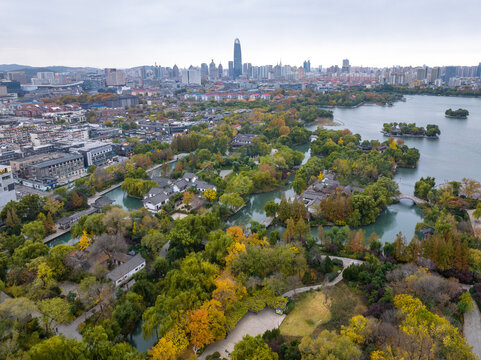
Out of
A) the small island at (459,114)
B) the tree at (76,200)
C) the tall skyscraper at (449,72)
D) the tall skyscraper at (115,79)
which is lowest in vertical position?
the tree at (76,200)

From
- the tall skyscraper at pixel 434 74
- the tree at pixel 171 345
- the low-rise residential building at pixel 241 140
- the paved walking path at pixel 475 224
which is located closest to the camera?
the tree at pixel 171 345

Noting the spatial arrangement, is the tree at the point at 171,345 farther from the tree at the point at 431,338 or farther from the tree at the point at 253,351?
the tree at the point at 431,338

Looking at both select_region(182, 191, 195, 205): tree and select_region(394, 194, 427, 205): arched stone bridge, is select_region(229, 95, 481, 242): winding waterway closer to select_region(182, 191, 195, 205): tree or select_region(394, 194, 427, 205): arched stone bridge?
select_region(394, 194, 427, 205): arched stone bridge

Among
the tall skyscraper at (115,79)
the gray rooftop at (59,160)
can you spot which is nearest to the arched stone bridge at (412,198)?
the gray rooftop at (59,160)

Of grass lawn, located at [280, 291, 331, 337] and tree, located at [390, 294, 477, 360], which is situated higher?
tree, located at [390, 294, 477, 360]

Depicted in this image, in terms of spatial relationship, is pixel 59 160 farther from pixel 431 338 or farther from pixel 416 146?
pixel 416 146

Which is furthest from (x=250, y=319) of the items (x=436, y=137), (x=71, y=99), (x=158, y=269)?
(x=71, y=99)

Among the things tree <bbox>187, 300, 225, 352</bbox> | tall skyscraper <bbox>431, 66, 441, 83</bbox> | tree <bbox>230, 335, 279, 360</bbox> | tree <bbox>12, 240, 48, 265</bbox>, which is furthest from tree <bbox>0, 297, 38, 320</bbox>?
tall skyscraper <bbox>431, 66, 441, 83</bbox>
